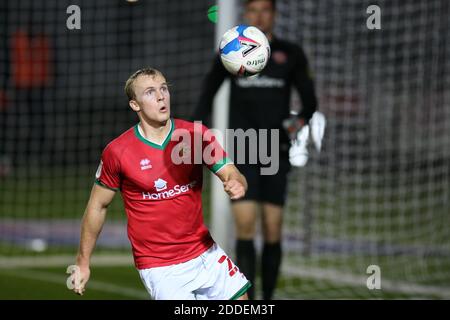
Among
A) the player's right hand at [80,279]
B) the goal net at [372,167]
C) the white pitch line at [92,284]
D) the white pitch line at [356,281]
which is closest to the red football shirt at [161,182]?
the player's right hand at [80,279]

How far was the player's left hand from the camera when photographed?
452 centimetres

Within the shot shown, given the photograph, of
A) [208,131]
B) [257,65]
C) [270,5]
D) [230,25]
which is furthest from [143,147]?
[230,25]

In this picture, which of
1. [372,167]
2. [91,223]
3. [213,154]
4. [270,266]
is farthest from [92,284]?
[372,167]

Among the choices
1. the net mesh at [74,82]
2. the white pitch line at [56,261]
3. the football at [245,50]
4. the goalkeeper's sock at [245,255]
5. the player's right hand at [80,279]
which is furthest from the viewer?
the net mesh at [74,82]

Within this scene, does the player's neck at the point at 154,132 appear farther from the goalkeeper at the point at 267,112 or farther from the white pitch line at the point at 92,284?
the white pitch line at the point at 92,284

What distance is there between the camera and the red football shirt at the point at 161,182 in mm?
4793

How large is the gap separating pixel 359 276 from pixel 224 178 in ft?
14.1

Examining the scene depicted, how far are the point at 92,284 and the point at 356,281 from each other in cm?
247

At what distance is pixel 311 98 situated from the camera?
6.91 m

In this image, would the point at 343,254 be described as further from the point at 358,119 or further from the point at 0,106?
the point at 0,106

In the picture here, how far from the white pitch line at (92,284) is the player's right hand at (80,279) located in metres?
2.81

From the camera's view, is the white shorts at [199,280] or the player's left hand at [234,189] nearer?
the player's left hand at [234,189]

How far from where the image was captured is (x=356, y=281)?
848 cm

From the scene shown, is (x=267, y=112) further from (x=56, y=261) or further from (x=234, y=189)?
(x=56, y=261)
